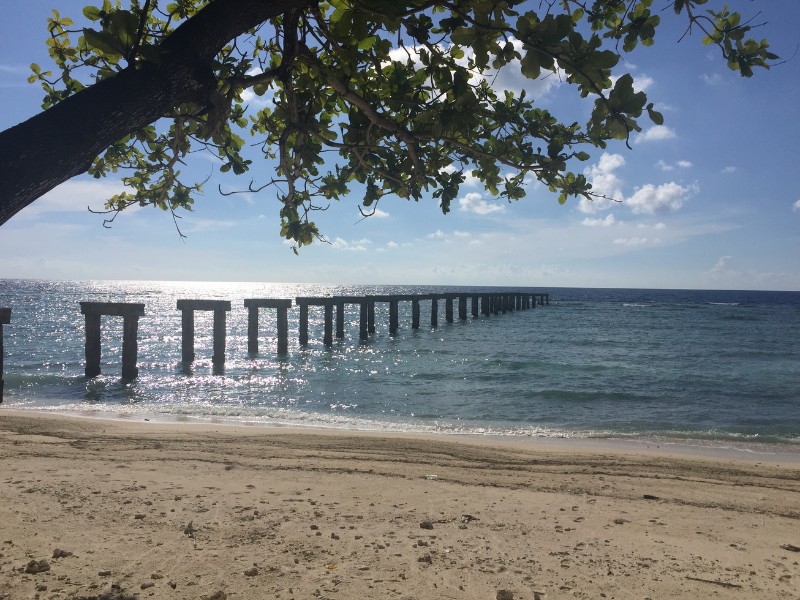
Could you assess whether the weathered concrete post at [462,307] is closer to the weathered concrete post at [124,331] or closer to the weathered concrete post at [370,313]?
the weathered concrete post at [370,313]

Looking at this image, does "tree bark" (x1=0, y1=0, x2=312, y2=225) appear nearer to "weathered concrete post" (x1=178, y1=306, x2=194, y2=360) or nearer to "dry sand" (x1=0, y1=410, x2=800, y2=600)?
"dry sand" (x1=0, y1=410, x2=800, y2=600)

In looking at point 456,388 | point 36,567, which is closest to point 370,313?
point 456,388

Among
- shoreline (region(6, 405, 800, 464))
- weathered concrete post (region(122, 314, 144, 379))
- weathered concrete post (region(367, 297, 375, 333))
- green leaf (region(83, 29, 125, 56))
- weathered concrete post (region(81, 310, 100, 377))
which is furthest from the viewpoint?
weathered concrete post (region(367, 297, 375, 333))

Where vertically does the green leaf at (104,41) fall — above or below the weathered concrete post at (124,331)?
above

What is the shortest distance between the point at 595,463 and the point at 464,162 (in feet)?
12.6

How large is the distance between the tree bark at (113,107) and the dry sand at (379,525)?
196 cm

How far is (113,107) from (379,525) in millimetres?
2885

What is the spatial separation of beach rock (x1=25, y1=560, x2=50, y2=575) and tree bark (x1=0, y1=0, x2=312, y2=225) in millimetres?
1868

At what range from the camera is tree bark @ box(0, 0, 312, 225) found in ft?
7.42

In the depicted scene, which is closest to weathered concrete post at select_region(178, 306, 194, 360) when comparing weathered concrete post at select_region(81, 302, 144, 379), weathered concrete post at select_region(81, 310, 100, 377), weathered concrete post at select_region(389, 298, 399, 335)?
weathered concrete post at select_region(81, 302, 144, 379)

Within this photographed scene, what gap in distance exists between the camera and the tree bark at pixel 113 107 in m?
2.26

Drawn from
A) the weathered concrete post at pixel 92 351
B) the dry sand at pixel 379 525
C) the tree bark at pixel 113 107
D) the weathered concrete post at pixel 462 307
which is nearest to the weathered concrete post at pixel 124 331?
the weathered concrete post at pixel 92 351

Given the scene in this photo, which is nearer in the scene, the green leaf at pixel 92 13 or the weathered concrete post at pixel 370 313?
the green leaf at pixel 92 13

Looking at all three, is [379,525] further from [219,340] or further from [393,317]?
[393,317]
